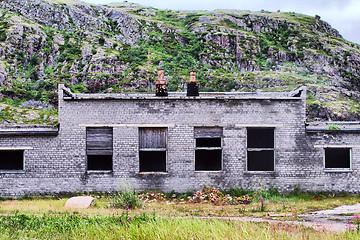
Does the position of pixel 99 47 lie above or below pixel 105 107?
above

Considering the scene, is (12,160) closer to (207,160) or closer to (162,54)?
(207,160)

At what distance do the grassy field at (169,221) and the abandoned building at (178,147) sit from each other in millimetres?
697

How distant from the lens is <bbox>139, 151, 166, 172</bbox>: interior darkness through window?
14953 mm

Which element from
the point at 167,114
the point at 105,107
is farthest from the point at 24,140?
the point at 167,114

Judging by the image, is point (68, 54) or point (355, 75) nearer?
point (68, 54)

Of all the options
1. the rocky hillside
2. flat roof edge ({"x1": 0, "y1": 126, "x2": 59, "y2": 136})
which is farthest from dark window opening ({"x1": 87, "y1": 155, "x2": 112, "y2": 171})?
the rocky hillside

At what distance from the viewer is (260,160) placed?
1499cm

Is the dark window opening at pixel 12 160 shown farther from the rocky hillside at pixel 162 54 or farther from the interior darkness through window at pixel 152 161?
the rocky hillside at pixel 162 54

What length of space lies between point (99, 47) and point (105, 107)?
77.8m

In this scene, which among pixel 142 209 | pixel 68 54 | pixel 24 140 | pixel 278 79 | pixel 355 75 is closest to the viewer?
pixel 142 209

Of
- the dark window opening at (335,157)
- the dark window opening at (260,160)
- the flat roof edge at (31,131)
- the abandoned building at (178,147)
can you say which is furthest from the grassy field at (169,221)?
the flat roof edge at (31,131)

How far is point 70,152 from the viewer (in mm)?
14789

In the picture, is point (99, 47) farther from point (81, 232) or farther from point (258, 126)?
point (81, 232)

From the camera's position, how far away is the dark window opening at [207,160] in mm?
14938
